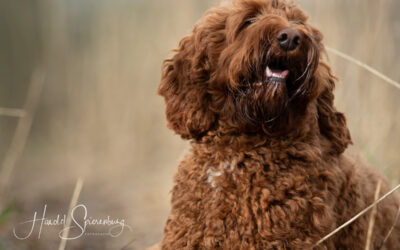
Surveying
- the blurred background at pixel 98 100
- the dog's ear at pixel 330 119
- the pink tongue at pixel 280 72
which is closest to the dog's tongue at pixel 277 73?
the pink tongue at pixel 280 72

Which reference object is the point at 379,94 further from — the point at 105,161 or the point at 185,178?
the point at 105,161

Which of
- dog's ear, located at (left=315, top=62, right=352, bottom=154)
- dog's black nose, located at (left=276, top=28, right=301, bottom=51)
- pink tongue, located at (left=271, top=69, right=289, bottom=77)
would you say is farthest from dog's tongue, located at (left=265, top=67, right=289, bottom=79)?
dog's ear, located at (left=315, top=62, right=352, bottom=154)

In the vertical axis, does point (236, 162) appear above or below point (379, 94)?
below

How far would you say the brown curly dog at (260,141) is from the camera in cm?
283

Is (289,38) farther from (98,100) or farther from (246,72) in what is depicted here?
(98,100)

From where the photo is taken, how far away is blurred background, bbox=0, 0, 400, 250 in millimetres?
7016

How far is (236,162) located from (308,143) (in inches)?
17.3

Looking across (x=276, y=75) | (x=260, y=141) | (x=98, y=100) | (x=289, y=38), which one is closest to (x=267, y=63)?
(x=276, y=75)

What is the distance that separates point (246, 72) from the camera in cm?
283

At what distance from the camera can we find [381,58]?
18.1 feet

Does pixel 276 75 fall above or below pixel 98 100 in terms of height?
below

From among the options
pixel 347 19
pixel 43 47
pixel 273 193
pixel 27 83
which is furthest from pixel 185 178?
pixel 27 83

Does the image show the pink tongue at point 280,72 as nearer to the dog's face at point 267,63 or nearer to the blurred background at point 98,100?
the dog's face at point 267,63

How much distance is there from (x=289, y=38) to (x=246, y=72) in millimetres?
302
